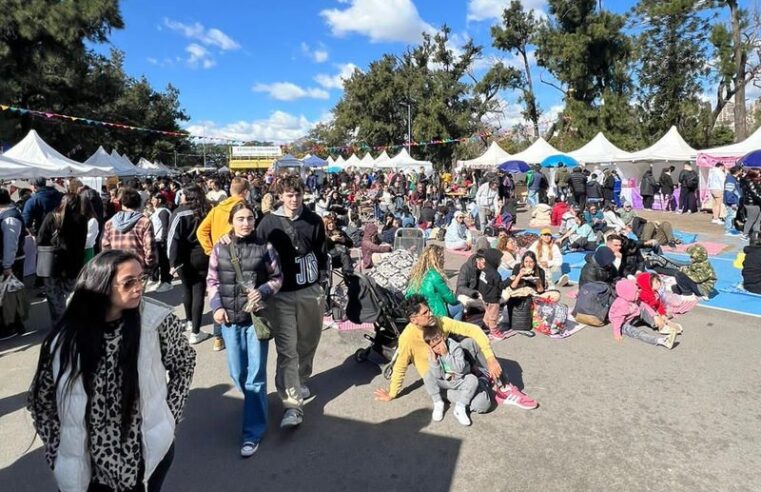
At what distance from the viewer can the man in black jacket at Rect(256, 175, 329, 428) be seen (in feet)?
10.8

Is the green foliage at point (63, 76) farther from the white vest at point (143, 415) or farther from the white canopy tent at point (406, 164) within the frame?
the white vest at point (143, 415)

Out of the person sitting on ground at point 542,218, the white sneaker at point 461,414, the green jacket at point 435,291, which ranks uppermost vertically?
the person sitting on ground at point 542,218

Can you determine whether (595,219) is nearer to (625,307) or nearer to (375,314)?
(625,307)

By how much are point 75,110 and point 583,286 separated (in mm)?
30868

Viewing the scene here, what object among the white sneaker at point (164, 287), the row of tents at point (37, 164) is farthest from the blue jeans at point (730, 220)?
the row of tents at point (37, 164)

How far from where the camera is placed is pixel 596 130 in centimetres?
3105

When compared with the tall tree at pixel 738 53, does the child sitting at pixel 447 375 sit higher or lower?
lower

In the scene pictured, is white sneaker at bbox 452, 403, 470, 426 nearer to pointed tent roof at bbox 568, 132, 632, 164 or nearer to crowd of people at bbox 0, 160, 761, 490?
crowd of people at bbox 0, 160, 761, 490

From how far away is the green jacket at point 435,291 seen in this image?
4.66 metres

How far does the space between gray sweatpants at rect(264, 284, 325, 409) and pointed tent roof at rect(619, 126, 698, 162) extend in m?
18.6

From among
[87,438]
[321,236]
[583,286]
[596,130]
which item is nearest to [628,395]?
[583,286]

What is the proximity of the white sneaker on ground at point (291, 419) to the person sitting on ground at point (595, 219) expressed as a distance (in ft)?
30.5

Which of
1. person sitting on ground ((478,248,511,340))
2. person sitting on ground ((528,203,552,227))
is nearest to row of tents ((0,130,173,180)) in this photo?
person sitting on ground ((478,248,511,340))

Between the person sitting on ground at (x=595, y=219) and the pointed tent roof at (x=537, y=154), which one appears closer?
the person sitting on ground at (x=595, y=219)
